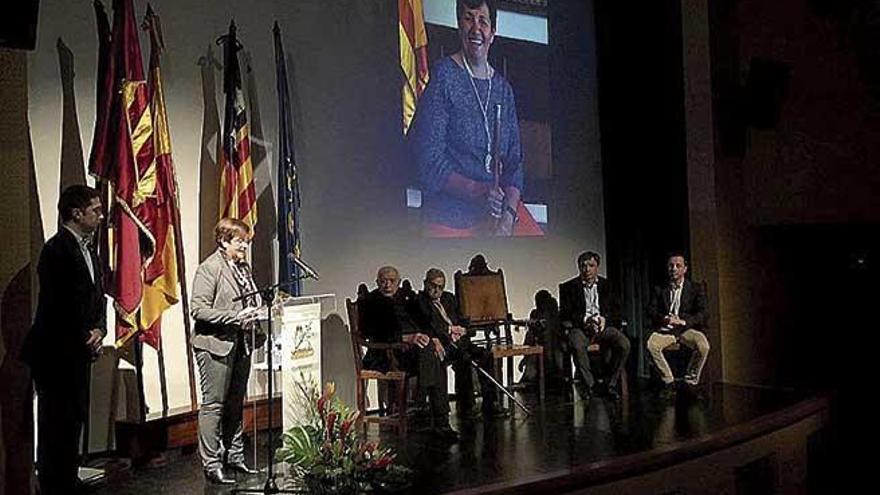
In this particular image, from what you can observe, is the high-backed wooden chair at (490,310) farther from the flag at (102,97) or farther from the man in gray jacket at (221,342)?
the flag at (102,97)

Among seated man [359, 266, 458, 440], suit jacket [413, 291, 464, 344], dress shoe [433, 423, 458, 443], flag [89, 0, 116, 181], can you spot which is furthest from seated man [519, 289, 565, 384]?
flag [89, 0, 116, 181]

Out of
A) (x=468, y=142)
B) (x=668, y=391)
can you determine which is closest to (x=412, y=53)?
(x=468, y=142)

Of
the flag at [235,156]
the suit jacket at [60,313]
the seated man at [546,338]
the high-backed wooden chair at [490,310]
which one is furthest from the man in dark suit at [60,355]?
the seated man at [546,338]

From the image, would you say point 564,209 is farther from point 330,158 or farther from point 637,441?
point 637,441

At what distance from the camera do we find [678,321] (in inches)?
278

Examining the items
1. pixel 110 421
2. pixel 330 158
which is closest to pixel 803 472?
pixel 330 158

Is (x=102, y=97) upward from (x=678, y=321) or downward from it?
upward

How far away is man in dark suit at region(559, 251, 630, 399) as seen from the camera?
23.3 ft

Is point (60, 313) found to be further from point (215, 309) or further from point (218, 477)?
point (218, 477)

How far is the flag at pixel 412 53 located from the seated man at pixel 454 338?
142 cm

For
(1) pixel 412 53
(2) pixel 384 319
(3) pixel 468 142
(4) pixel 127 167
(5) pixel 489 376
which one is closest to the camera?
(4) pixel 127 167

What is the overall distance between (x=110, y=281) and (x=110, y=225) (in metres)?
0.30

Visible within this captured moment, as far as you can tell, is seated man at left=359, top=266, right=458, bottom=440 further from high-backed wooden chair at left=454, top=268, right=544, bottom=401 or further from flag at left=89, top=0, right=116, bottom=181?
flag at left=89, top=0, right=116, bottom=181

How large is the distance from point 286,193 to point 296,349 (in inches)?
63.6
